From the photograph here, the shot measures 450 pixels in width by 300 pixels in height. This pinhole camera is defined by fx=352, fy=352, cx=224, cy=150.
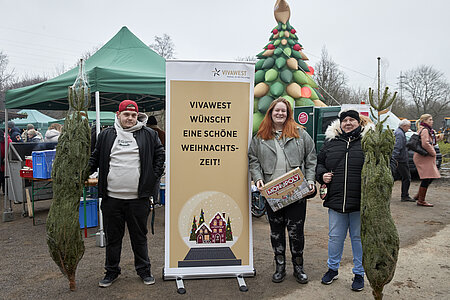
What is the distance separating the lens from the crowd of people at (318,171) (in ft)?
10.6

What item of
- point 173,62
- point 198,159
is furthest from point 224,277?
point 173,62

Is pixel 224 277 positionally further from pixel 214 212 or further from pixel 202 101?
pixel 202 101

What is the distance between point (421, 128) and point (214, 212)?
5.51 m

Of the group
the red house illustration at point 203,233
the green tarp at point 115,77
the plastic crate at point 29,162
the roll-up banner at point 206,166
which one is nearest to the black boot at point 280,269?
the roll-up banner at point 206,166

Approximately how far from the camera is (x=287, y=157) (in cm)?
338

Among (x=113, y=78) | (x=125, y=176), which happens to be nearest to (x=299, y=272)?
(x=125, y=176)

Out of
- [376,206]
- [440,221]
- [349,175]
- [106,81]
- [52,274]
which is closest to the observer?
[376,206]

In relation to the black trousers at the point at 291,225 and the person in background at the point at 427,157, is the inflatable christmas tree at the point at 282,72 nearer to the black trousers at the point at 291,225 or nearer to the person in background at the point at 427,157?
the person in background at the point at 427,157

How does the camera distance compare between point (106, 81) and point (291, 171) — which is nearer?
point (291, 171)

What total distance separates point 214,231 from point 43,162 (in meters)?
3.38

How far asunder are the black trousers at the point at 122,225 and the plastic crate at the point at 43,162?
2.63 m

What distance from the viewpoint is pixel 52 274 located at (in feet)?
12.4

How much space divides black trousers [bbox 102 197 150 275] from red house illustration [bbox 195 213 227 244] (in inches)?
21.9

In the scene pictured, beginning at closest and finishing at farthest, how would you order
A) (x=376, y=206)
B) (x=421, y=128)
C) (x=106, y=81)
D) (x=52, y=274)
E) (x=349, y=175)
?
1. (x=376, y=206)
2. (x=349, y=175)
3. (x=52, y=274)
4. (x=106, y=81)
5. (x=421, y=128)
